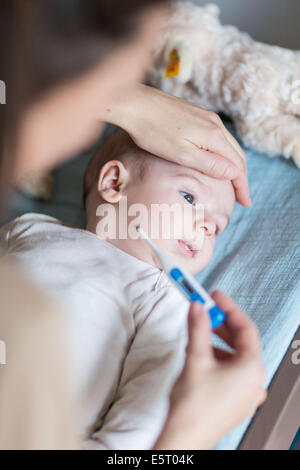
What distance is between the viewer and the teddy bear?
4.55 ft

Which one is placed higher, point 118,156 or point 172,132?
point 172,132

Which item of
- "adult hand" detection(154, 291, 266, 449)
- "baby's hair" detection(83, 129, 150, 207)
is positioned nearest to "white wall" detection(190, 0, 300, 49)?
"baby's hair" detection(83, 129, 150, 207)

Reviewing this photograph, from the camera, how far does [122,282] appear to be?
1.08 metres

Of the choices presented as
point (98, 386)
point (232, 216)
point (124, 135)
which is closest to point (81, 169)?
point (124, 135)

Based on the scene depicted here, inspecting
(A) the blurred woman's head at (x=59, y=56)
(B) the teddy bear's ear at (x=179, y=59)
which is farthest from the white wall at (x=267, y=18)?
(A) the blurred woman's head at (x=59, y=56)

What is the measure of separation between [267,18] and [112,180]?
3.53 feet

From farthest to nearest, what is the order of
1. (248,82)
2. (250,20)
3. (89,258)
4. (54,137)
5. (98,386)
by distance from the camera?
(250,20), (248,82), (89,258), (98,386), (54,137)

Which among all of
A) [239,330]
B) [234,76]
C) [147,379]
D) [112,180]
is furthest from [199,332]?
[234,76]

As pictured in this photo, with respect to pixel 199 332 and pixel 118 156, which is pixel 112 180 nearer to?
pixel 118 156

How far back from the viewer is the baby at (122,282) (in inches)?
35.3

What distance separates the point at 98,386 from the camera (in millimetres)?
922

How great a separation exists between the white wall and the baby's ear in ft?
3.38
